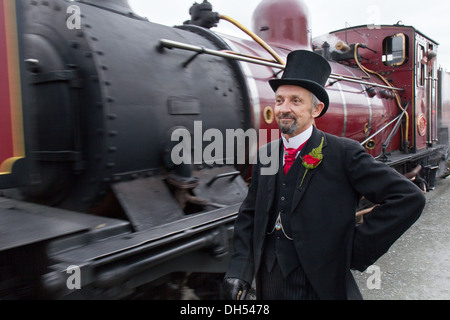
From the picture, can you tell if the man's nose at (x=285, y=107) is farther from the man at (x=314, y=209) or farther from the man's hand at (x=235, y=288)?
the man's hand at (x=235, y=288)

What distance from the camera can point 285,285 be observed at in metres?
1.53

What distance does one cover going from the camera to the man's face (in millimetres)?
1532

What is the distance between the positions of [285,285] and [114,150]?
113 centimetres

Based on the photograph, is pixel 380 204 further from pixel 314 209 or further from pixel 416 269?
pixel 416 269

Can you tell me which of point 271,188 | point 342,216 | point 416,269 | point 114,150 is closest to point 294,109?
point 271,188

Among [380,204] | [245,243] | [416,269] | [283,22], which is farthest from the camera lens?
[283,22]

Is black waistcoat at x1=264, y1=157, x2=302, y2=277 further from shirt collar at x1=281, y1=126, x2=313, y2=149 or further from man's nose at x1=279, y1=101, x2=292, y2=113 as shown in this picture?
man's nose at x1=279, y1=101, x2=292, y2=113

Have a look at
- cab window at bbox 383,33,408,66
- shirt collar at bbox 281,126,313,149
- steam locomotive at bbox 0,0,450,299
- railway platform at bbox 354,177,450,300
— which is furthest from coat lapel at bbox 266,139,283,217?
cab window at bbox 383,33,408,66

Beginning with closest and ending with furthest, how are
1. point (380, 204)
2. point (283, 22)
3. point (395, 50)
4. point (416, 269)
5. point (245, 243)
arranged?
point (380, 204)
point (245, 243)
point (416, 269)
point (283, 22)
point (395, 50)

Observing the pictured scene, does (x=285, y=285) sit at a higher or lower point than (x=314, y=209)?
lower

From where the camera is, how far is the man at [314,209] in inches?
55.1

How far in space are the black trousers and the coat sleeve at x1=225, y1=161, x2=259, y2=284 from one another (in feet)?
0.23

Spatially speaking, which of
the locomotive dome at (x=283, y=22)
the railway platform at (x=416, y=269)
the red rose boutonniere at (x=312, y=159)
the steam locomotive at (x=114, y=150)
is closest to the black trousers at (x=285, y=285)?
the red rose boutonniere at (x=312, y=159)
